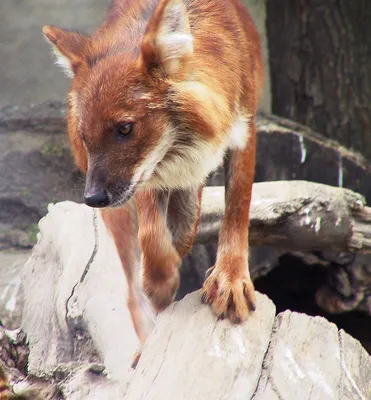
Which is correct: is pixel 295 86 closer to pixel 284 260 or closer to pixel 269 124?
pixel 269 124

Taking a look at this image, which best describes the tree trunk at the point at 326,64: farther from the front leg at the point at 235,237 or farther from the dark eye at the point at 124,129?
the dark eye at the point at 124,129

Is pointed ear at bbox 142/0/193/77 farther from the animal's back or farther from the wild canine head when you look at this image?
the animal's back

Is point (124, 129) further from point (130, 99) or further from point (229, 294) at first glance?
point (229, 294)

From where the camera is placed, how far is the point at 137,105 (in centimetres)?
284

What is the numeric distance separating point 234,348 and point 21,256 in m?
3.33

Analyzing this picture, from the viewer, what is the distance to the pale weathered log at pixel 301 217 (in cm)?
439

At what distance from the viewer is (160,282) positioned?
3.34 meters

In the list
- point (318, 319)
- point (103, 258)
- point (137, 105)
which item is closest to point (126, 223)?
point (103, 258)

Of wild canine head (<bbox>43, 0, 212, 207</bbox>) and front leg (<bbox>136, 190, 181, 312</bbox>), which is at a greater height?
wild canine head (<bbox>43, 0, 212, 207</bbox>)

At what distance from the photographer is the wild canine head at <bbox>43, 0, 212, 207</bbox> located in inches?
110

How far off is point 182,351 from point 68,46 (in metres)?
1.34

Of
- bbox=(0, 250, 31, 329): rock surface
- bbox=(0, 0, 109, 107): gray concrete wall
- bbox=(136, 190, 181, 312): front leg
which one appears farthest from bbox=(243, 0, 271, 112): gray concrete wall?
bbox=(136, 190, 181, 312): front leg

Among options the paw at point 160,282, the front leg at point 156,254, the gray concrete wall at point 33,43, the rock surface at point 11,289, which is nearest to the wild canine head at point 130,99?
the front leg at point 156,254

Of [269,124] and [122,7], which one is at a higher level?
[122,7]
